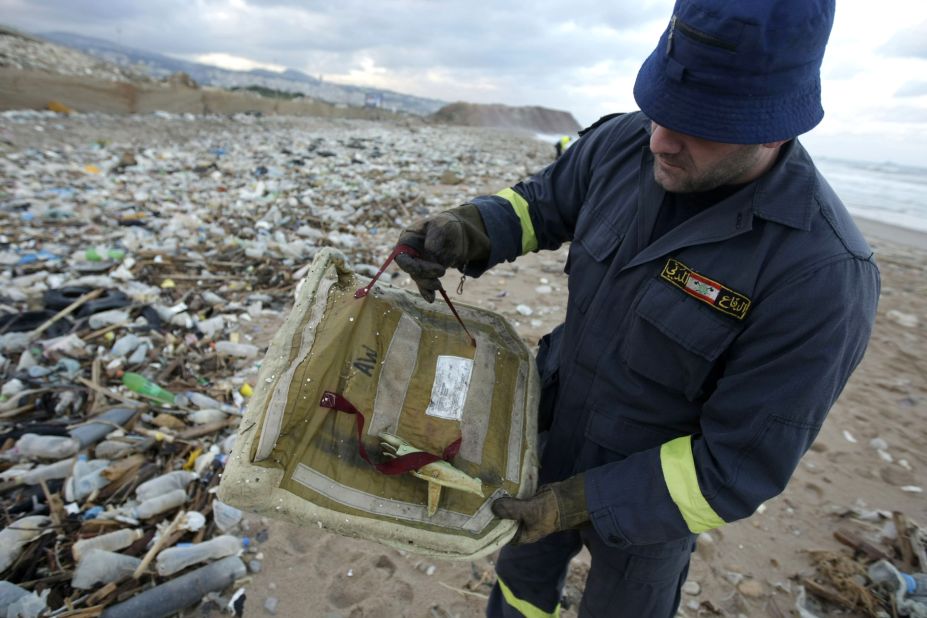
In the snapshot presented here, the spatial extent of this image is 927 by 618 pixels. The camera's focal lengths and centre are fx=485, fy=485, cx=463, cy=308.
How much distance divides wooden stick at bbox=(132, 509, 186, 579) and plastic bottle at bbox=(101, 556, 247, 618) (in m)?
0.10

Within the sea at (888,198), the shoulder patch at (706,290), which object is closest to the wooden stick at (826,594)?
the shoulder patch at (706,290)

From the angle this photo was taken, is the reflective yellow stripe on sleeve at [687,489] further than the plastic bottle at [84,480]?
No

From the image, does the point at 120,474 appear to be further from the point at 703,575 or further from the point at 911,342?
the point at 911,342

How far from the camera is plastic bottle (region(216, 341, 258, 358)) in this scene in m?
3.57

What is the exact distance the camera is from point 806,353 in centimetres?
98

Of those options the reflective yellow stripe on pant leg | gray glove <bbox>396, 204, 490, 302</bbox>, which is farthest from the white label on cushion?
the reflective yellow stripe on pant leg

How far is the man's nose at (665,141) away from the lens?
1.09 m

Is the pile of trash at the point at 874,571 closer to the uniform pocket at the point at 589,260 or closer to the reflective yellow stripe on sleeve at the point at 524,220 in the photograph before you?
the uniform pocket at the point at 589,260

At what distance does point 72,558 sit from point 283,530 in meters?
0.85

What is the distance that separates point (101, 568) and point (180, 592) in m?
0.36

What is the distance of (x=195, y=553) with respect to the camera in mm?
2141

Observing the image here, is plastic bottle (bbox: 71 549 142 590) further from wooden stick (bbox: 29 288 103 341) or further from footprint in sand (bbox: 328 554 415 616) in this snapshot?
wooden stick (bbox: 29 288 103 341)

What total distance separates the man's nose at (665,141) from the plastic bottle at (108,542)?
2620 mm

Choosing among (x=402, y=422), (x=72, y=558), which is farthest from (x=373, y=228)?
(x=402, y=422)
